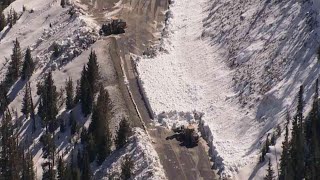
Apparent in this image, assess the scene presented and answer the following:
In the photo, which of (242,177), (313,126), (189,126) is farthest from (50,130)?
(313,126)

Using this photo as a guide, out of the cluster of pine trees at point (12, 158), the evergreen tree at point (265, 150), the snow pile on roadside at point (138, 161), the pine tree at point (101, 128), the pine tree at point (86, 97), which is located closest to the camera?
the evergreen tree at point (265, 150)

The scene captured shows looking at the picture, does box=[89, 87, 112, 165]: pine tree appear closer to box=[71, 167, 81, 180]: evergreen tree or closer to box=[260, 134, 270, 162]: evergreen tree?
box=[71, 167, 81, 180]: evergreen tree

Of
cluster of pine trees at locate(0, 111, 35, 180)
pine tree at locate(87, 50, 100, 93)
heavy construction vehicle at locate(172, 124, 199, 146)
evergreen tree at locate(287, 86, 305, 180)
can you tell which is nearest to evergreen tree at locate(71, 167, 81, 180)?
cluster of pine trees at locate(0, 111, 35, 180)

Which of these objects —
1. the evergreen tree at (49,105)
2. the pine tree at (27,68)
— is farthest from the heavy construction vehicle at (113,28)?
the evergreen tree at (49,105)

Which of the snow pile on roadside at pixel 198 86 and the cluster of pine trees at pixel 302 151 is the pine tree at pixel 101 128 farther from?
the cluster of pine trees at pixel 302 151

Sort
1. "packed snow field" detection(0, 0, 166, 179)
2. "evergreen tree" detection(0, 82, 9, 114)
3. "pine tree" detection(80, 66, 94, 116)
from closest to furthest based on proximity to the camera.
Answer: "packed snow field" detection(0, 0, 166, 179) → "pine tree" detection(80, 66, 94, 116) → "evergreen tree" detection(0, 82, 9, 114)

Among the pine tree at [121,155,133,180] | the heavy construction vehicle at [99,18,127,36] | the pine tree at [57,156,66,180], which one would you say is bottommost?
the pine tree at [57,156,66,180]

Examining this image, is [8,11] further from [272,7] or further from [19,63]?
[272,7]
